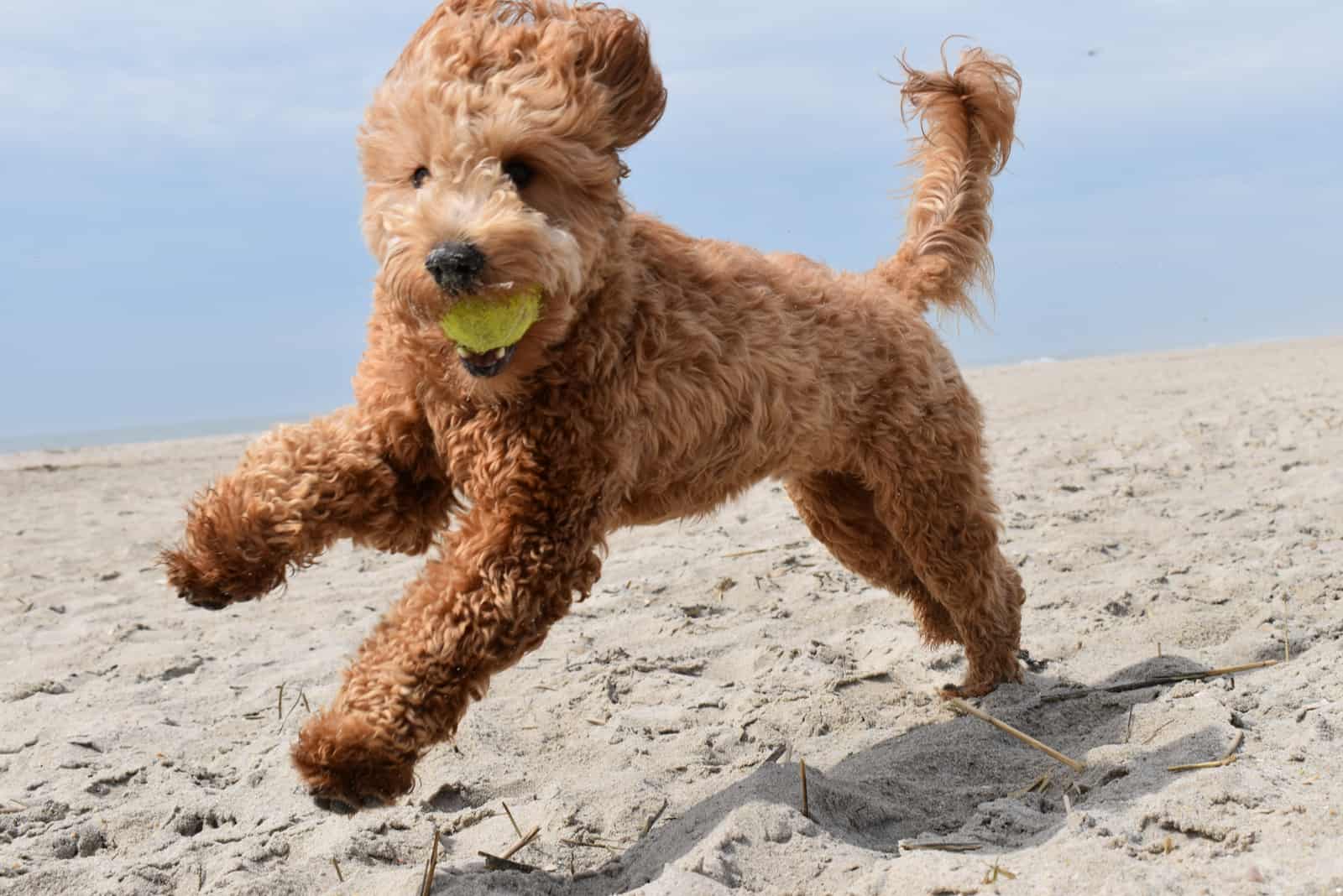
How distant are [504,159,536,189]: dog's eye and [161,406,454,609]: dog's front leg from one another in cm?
78

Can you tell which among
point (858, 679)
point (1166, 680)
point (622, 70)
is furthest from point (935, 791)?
point (622, 70)

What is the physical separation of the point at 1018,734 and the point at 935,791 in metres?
0.49

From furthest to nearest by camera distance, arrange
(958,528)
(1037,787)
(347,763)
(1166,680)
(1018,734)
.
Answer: (958,528)
(1166,680)
(1018,734)
(1037,787)
(347,763)

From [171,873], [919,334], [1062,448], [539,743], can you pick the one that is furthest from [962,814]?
[1062,448]

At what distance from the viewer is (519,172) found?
3502 millimetres

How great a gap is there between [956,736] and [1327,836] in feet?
4.96

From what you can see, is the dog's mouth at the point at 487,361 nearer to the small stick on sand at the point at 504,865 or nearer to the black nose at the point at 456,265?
the black nose at the point at 456,265

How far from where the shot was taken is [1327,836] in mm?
2971

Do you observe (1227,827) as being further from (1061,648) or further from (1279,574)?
(1279,574)

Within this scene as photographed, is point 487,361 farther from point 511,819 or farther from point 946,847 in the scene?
point 946,847

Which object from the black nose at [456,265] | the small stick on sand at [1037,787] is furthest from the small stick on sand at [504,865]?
the black nose at [456,265]

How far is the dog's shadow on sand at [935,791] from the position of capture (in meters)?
3.42

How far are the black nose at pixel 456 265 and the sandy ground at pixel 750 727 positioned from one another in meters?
1.60

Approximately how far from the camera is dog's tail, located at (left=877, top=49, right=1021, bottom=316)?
5535mm
